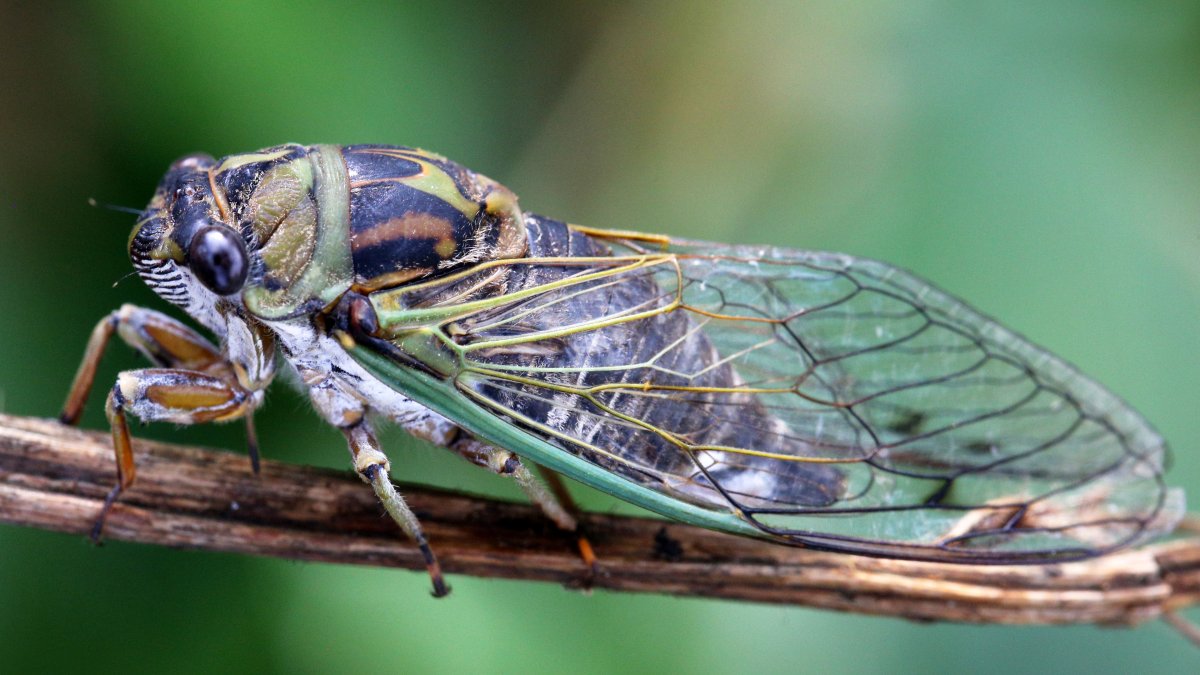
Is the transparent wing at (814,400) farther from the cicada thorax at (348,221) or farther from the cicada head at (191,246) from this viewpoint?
the cicada head at (191,246)

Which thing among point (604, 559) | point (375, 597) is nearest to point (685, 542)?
point (604, 559)

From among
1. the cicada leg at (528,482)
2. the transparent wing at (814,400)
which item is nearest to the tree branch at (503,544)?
the cicada leg at (528,482)

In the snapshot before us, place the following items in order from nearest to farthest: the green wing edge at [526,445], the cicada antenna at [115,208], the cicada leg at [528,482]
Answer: the green wing edge at [526,445]
the cicada leg at [528,482]
the cicada antenna at [115,208]

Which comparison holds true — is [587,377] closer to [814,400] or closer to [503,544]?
[503,544]

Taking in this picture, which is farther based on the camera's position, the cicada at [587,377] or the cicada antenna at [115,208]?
the cicada antenna at [115,208]

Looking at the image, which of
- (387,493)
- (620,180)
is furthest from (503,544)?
(620,180)

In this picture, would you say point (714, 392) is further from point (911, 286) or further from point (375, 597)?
point (375, 597)

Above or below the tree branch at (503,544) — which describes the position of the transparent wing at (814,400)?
above
